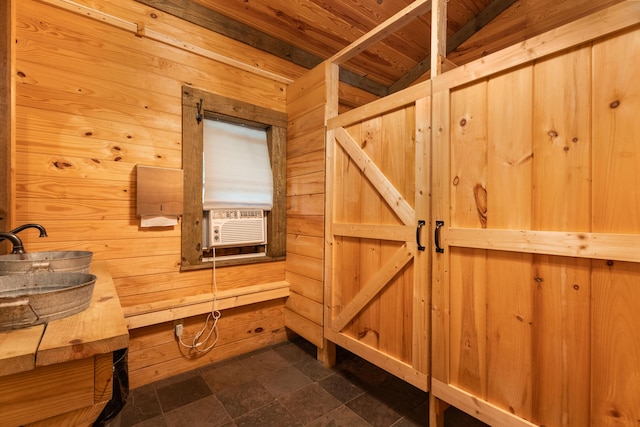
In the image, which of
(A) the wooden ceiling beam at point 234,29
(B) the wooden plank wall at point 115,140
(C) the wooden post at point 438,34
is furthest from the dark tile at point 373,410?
(A) the wooden ceiling beam at point 234,29

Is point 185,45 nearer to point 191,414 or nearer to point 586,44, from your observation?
point 586,44

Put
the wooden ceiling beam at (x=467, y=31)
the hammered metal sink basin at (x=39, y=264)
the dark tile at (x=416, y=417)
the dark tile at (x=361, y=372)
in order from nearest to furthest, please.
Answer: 1. the hammered metal sink basin at (x=39, y=264)
2. the dark tile at (x=416, y=417)
3. the dark tile at (x=361, y=372)
4. the wooden ceiling beam at (x=467, y=31)

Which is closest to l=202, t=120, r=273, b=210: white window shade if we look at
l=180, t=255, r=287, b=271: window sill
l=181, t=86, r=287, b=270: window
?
l=181, t=86, r=287, b=270: window

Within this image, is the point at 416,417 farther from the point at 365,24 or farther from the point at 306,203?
the point at 365,24

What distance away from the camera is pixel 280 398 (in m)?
1.85

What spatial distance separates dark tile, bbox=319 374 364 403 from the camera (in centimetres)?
189

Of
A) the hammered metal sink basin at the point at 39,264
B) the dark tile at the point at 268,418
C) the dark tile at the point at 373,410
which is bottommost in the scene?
the dark tile at the point at 373,410

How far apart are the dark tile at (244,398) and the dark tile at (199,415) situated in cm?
5

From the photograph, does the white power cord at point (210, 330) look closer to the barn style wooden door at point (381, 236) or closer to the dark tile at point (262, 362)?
the dark tile at point (262, 362)

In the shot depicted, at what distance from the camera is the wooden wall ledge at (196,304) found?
1.92 m

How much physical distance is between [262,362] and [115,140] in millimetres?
1932

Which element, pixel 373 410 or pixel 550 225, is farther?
pixel 373 410

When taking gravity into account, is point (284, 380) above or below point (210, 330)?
below

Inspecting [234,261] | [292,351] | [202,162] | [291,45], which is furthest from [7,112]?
[292,351]
